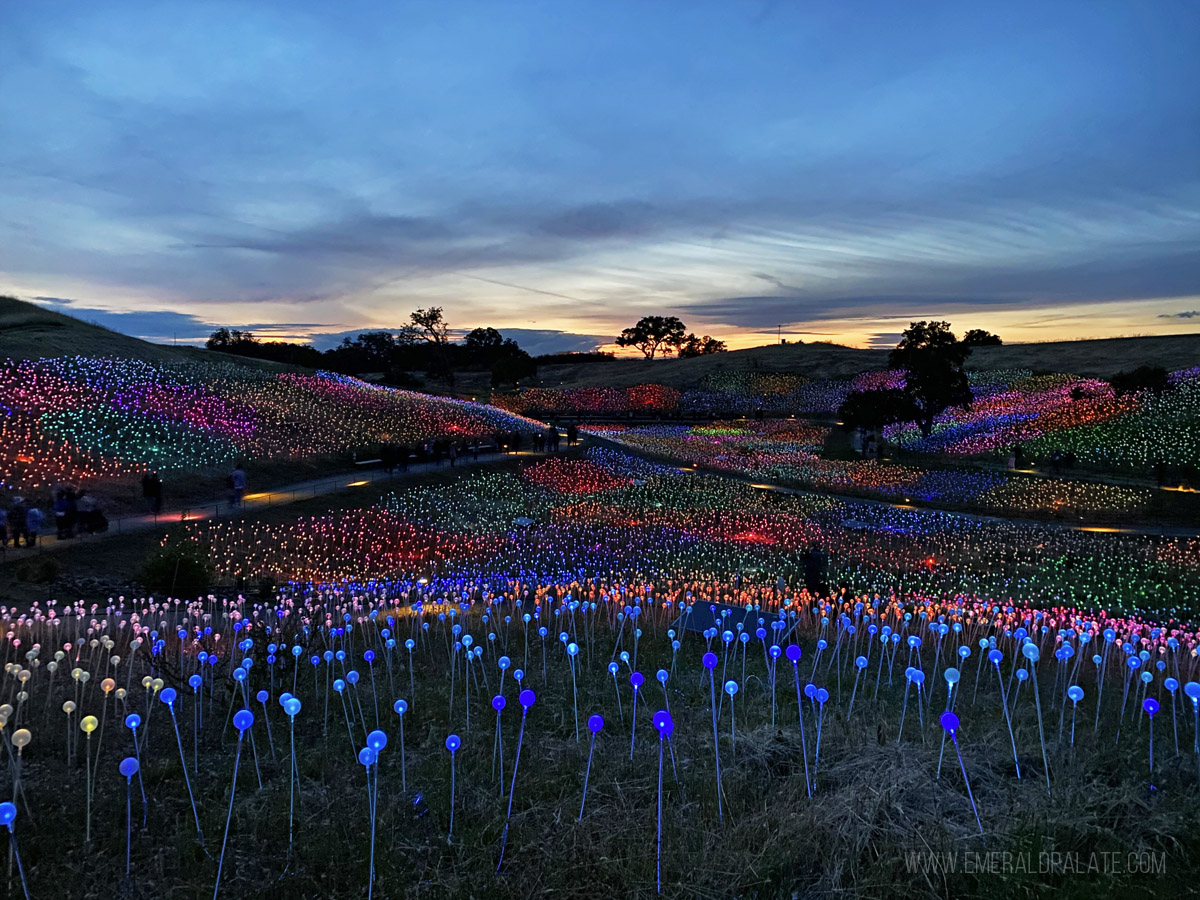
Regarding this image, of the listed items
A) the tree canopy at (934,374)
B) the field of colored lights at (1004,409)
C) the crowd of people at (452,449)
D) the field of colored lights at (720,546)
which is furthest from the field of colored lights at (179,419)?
the field of colored lights at (1004,409)

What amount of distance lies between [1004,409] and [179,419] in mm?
54960

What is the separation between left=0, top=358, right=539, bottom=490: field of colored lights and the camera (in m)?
25.6

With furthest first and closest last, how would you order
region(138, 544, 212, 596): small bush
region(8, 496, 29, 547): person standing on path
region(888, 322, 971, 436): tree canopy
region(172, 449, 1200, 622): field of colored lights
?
region(888, 322, 971, 436): tree canopy
region(8, 496, 29, 547): person standing on path
region(172, 449, 1200, 622): field of colored lights
region(138, 544, 212, 596): small bush

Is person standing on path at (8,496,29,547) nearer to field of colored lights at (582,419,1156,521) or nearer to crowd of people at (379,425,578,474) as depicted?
crowd of people at (379,425,578,474)

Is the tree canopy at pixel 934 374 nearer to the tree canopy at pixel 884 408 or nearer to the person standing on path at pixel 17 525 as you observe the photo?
the tree canopy at pixel 884 408

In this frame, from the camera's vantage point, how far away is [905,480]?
32219 mm

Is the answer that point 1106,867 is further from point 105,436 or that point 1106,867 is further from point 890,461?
point 890,461

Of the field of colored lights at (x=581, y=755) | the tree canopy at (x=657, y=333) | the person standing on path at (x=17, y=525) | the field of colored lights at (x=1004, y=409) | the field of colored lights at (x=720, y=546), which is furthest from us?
the tree canopy at (x=657, y=333)

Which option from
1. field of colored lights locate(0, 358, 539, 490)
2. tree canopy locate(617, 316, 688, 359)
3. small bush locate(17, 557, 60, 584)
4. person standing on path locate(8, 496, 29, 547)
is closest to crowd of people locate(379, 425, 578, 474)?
field of colored lights locate(0, 358, 539, 490)

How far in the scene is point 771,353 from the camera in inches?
4154

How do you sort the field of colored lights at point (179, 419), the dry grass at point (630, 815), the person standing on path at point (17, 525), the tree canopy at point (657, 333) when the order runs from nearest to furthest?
the dry grass at point (630, 815) < the person standing on path at point (17, 525) < the field of colored lights at point (179, 419) < the tree canopy at point (657, 333)

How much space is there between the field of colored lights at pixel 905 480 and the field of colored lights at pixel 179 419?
46.4ft

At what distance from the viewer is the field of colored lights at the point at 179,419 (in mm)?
25562

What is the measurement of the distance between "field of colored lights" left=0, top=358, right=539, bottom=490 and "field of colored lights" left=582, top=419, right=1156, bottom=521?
557 inches
